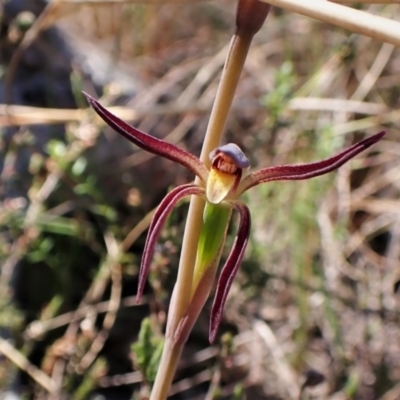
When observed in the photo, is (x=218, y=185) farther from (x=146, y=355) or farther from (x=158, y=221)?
(x=146, y=355)

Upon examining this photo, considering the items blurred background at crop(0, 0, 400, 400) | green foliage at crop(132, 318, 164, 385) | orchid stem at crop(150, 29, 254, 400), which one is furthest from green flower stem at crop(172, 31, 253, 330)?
blurred background at crop(0, 0, 400, 400)

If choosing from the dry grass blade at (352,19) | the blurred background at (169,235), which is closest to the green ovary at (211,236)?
the dry grass blade at (352,19)

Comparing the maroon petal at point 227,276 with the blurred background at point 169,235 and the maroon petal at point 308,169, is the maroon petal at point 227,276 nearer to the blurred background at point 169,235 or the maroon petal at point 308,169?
the maroon petal at point 308,169

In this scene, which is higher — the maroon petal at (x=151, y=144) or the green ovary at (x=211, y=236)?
the maroon petal at (x=151, y=144)

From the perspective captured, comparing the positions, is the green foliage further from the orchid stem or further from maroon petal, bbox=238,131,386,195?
maroon petal, bbox=238,131,386,195

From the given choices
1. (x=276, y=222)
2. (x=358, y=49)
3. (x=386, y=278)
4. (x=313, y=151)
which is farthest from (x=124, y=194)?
(x=358, y=49)
